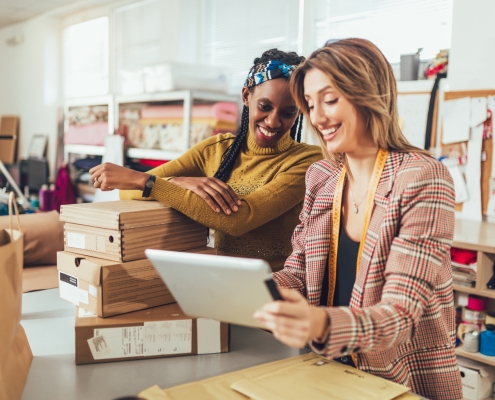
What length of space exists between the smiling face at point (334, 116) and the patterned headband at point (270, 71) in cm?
43

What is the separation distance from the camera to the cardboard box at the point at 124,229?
1.17 metres

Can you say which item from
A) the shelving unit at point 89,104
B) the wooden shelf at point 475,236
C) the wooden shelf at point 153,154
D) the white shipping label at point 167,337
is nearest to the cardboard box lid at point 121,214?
the white shipping label at point 167,337

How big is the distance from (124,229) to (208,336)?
31 cm

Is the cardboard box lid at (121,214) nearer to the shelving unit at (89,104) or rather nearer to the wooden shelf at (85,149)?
the shelving unit at (89,104)

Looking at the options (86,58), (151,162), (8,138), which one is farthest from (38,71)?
(151,162)

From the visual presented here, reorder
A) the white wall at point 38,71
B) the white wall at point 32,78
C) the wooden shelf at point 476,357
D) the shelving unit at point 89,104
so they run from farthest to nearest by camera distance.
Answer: the white wall at point 32,78 < the white wall at point 38,71 < the shelving unit at point 89,104 < the wooden shelf at point 476,357

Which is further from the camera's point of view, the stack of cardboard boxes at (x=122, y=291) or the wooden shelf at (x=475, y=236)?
the wooden shelf at (x=475, y=236)

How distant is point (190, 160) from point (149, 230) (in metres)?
0.56

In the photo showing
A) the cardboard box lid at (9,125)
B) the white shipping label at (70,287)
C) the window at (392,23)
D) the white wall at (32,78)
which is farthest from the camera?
the cardboard box lid at (9,125)

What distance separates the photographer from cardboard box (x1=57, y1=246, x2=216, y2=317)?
1133 mm

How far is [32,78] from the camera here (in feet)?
19.7

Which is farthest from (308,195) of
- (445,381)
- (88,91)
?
(88,91)

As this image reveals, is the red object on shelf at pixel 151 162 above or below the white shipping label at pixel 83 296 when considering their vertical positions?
above

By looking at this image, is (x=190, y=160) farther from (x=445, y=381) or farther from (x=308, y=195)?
(x=445, y=381)
